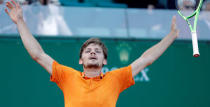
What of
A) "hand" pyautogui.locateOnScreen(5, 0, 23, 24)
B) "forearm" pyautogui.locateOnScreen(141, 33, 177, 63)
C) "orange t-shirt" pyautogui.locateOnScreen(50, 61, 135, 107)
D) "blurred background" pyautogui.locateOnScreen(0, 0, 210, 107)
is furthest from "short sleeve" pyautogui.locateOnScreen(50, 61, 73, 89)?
"blurred background" pyautogui.locateOnScreen(0, 0, 210, 107)

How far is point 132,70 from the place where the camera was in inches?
121

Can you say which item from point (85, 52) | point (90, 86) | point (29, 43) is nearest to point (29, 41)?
point (29, 43)

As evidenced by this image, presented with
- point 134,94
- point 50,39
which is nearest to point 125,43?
point 134,94

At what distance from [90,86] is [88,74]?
136 millimetres

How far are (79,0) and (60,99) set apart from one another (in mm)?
2769

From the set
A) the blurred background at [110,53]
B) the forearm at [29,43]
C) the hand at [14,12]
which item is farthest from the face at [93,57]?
the blurred background at [110,53]

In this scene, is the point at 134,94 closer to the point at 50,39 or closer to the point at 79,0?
the point at 50,39

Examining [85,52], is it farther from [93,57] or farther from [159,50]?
[159,50]

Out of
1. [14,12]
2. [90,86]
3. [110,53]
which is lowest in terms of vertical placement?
[110,53]

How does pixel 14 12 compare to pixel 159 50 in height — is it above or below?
above

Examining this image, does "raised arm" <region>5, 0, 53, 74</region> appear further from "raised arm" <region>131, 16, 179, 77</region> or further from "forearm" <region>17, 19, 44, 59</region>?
"raised arm" <region>131, 16, 179, 77</region>

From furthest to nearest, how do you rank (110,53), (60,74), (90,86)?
(110,53) → (60,74) → (90,86)

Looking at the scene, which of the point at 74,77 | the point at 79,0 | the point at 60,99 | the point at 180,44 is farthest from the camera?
the point at 79,0

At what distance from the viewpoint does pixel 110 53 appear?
22.0ft
